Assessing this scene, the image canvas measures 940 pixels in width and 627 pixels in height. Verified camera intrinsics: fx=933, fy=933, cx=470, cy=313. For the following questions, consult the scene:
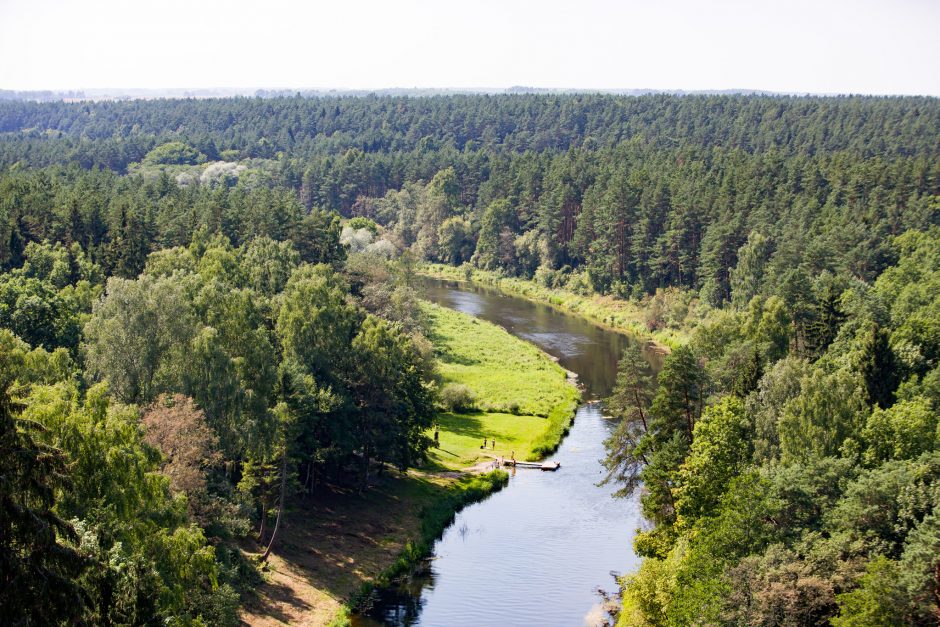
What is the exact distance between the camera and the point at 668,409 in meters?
53.9

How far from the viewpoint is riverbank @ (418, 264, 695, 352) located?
113812mm

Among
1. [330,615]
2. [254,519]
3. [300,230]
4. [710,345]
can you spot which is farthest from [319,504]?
[300,230]

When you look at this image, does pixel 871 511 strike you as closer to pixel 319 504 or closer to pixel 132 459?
pixel 132 459

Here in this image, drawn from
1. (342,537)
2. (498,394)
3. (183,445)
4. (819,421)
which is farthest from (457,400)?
(183,445)

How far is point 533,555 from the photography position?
5194cm

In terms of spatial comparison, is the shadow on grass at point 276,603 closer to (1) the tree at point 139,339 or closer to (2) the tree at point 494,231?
(1) the tree at point 139,339

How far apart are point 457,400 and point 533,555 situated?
29.5 m

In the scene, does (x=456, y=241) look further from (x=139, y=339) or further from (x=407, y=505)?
(x=139, y=339)

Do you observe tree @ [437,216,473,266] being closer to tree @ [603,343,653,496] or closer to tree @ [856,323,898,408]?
tree @ [603,343,653,496]

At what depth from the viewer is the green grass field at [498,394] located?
7088 centimetres

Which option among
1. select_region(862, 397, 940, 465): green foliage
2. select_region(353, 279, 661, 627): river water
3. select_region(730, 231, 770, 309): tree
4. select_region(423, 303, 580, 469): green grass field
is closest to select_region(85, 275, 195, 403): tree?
select_region(353, 279, 661, 627): river water

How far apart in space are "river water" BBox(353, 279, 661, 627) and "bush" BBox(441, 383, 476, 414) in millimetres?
10183

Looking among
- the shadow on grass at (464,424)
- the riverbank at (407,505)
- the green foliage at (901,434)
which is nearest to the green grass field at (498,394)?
the shadow on grass at (464,424)

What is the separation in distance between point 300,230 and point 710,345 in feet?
155
